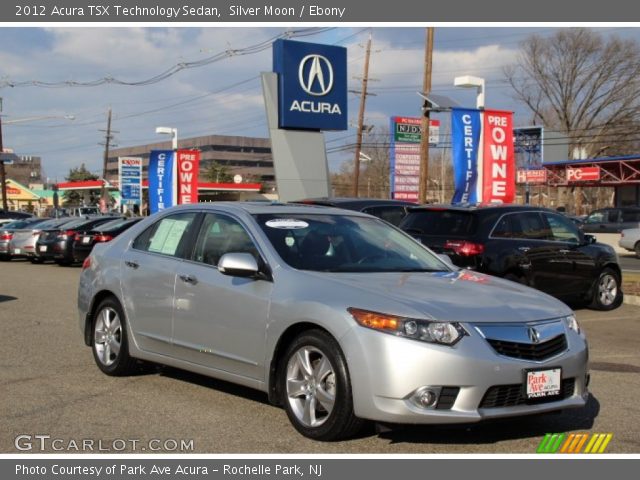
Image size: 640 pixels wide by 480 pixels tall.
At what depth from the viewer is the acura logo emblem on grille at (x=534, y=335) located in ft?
16.8

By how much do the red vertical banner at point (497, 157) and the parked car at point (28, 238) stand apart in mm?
13049

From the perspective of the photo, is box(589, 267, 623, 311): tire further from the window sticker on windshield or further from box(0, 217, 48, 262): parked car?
box(0, 217, 48, 262): parked car

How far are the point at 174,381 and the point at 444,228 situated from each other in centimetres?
544

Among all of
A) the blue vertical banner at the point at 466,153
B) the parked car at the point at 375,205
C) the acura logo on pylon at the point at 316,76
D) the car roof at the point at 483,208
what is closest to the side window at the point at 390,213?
the parked car at the point at 375,205

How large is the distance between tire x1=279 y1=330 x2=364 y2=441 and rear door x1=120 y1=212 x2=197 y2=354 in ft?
5.03

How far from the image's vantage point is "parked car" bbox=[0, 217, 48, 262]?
26.4m

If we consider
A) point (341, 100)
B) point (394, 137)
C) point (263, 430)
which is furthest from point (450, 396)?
point (394, 137)

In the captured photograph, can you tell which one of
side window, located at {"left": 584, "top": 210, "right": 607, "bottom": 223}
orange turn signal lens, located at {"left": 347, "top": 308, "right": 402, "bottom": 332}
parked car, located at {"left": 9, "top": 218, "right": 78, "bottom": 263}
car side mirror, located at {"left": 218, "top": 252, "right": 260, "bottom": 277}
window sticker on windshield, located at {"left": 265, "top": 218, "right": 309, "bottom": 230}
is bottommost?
parked car, located at {"left": 9, "top": 218, "right": 78, "bottom": 263}

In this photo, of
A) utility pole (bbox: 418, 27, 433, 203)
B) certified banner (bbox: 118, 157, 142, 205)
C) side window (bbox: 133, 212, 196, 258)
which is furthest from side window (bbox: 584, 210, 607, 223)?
side window (bbox: 133, 212, 196, 258)

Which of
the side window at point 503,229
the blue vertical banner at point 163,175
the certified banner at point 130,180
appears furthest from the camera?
the certified banner at point 130,180

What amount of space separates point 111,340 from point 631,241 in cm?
2397

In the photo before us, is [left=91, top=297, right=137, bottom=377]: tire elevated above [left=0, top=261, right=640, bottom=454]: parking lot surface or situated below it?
above

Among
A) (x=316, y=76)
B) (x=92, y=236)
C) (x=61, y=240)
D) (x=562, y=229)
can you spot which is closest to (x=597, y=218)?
(x=316, y=76)

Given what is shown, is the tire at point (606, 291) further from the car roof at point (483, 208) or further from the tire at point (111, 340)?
the tire at point (111, 340)
